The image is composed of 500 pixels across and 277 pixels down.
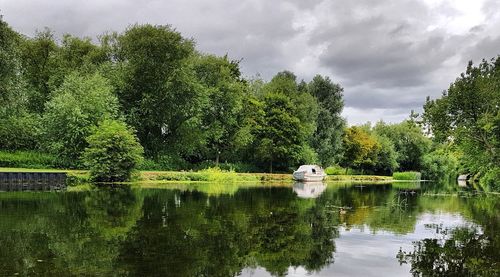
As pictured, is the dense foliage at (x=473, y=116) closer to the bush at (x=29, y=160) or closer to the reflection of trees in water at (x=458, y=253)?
the reflection of trees in water at (x=458, y=253)

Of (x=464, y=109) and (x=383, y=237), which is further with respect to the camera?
(x=464, y=109)

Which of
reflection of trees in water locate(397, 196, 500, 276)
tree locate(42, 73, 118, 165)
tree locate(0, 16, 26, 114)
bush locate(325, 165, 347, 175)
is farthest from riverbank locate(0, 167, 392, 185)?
reflection of trees in water locate(397, 196, 500, 276)

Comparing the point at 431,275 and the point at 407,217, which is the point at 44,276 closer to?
the point at 431,275

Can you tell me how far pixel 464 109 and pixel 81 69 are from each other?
161 feet

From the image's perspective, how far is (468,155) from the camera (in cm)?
2806

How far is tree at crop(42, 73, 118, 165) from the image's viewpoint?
4366cm

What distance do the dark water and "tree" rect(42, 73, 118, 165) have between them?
21.6 metres

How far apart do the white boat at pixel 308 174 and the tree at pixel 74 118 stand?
84.4ft

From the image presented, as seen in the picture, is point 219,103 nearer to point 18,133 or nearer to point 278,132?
point 278,132

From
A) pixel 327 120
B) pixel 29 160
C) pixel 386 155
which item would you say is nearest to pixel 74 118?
pixel 29 160

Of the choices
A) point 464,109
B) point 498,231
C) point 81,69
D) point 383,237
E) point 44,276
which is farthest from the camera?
point 81,69

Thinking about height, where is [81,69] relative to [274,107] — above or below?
above

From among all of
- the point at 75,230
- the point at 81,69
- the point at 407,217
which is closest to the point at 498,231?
the point at 407,217

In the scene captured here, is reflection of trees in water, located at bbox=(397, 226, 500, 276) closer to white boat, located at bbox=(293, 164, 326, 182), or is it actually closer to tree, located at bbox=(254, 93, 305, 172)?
white boat, located at bbox=(293, 164, 326, 182)
